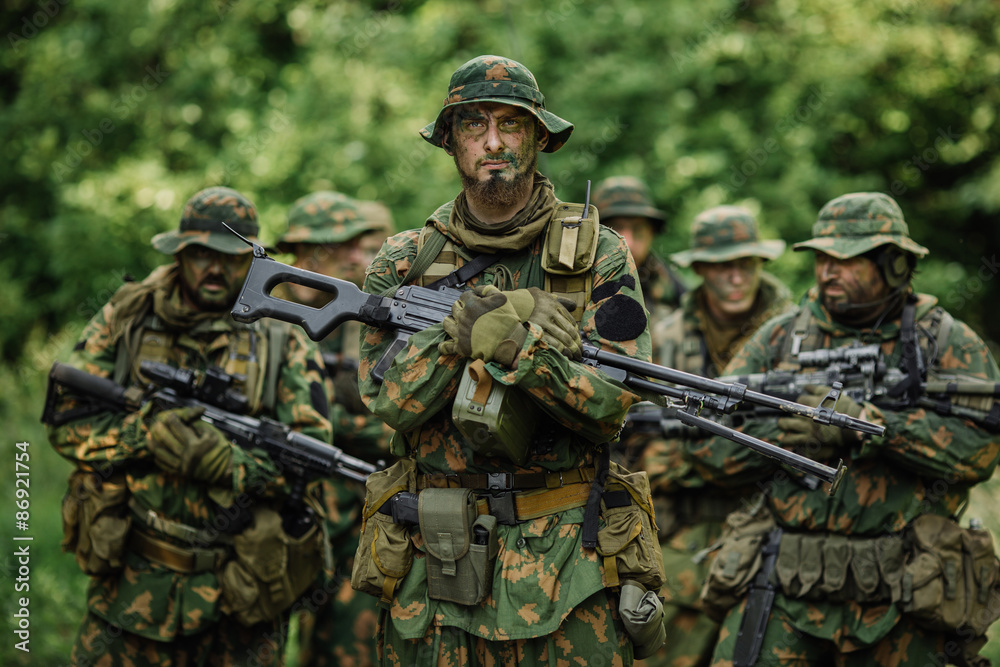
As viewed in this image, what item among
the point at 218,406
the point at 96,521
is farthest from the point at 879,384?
the point at 96,521

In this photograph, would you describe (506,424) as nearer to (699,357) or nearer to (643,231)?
(699,357)

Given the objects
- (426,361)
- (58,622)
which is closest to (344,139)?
(58,622)

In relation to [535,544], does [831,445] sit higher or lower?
higher

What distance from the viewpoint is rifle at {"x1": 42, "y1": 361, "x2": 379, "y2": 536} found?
5.37 meters

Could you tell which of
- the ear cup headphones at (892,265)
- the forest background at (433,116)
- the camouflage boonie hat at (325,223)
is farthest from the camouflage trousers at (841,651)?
the forest background at (433,116)

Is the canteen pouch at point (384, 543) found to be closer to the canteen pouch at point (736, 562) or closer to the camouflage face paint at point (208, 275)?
the camouflage face paint at point (208, 275)

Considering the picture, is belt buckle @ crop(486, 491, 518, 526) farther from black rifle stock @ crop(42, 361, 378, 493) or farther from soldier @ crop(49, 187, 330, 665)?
soldier @ crop(49, 187, 330, 665)

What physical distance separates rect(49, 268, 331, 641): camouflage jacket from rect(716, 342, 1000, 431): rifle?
2.33m

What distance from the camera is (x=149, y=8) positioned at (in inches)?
493

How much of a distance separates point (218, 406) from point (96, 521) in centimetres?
81

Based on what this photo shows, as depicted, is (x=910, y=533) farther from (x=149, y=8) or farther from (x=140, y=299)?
(x=149, y=8)

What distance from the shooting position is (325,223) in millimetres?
7738

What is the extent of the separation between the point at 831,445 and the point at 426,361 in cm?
244

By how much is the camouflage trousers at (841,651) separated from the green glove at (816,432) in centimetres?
81
